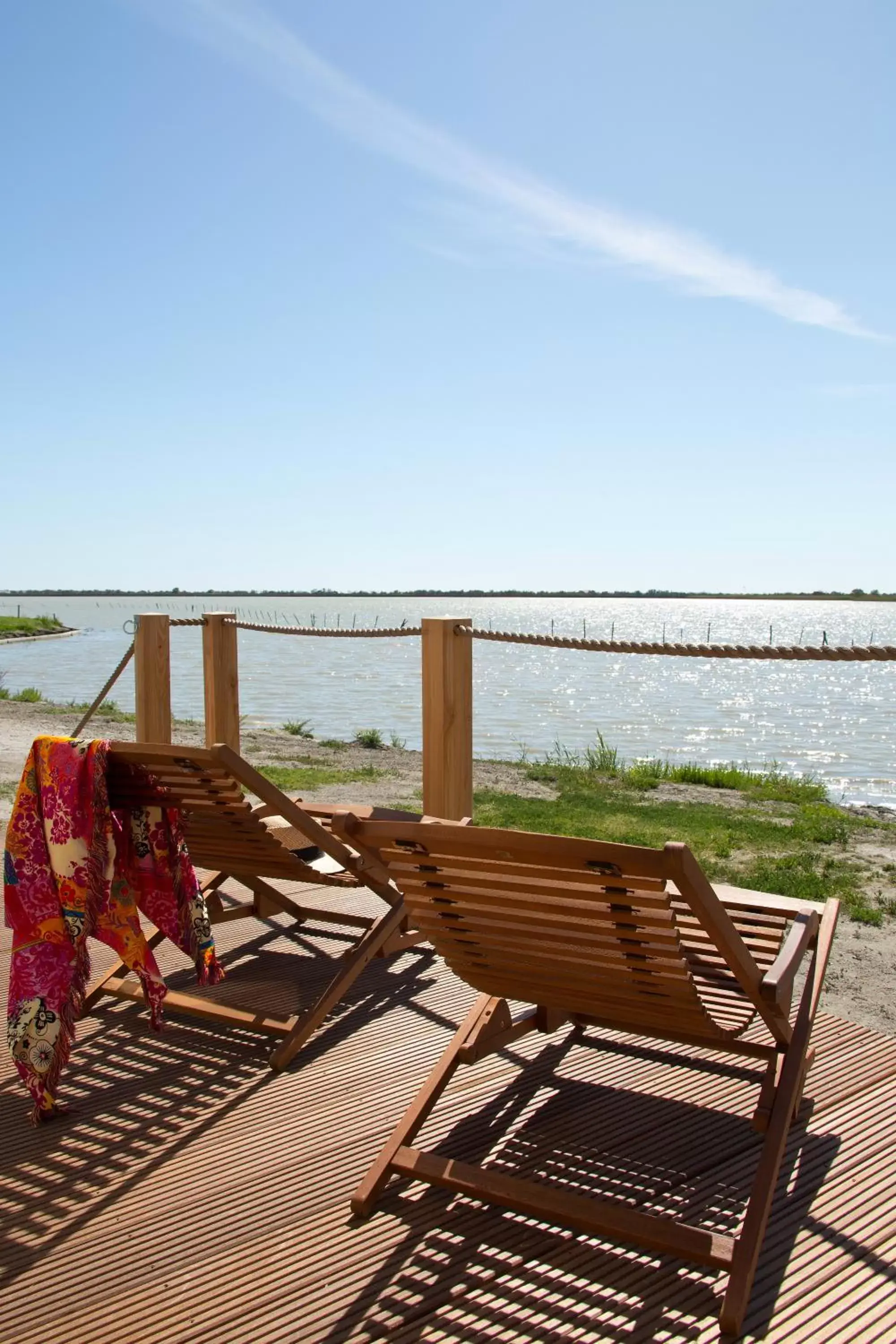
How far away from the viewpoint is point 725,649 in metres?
3.46

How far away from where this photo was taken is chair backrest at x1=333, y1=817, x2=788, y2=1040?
1.82m

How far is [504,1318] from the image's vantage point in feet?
5.94

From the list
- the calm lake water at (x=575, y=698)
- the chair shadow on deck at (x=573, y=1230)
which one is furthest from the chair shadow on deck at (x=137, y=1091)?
the calm lake water at (x=575, y=698)

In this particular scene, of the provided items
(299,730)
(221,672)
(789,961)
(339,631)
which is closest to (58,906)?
(789,961)

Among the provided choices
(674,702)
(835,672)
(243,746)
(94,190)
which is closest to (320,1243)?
(243,746)

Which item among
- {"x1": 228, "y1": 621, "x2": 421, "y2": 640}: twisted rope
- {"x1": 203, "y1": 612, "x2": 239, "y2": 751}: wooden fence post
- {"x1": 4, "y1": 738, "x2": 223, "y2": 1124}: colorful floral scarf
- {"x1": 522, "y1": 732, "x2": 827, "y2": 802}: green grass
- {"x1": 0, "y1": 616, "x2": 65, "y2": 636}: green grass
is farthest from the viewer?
{"x1": 0, "y1": 616, "x2": 65, "y2": 636}: green grass

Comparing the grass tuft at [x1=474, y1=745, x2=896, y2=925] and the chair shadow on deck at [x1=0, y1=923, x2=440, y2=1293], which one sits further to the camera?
the grass tuft at [x1=474, y1=745, x2=896, y2=925]

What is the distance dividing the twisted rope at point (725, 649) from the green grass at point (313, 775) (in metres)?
4.97

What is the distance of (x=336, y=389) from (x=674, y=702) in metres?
12.1

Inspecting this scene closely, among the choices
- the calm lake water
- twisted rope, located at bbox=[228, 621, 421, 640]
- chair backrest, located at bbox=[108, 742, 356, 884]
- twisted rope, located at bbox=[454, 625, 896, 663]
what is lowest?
the calm lake water

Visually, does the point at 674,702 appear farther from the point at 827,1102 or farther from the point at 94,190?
the point at 827,1102

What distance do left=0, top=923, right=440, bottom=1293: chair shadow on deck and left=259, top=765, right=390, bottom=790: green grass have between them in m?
5.26

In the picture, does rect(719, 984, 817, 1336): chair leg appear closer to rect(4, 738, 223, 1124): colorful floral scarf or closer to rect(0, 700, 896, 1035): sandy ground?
rect(0, 700, 896, 1035): sandy ground

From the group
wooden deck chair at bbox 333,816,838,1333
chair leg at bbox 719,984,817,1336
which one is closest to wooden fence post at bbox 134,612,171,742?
wooden deck chair at bbox 333,816,838,1333
